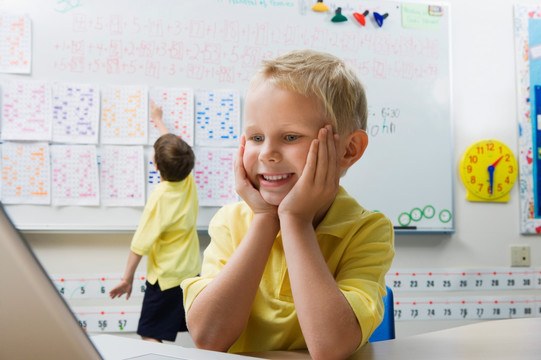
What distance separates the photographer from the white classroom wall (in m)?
2.72

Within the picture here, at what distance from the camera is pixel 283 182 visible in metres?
0.86

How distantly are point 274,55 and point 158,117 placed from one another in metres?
0.68

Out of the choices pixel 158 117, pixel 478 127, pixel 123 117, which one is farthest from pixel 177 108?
pixel 478 127

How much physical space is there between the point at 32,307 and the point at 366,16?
2660mm

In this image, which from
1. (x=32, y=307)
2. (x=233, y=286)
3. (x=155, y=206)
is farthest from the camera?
(x=155, y=206)

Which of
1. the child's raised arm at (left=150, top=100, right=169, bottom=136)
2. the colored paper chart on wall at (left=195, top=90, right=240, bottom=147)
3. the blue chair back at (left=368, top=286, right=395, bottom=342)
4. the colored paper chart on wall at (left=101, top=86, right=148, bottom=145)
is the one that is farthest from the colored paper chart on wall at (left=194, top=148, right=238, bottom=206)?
the blue chair back at (left=368, top=286, right=395, bottom=342)

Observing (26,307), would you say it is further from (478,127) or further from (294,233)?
(478,127)

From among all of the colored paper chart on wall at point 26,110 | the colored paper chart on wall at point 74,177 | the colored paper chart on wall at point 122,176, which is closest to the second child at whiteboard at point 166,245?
the colored paper chart on wall at point 122,176

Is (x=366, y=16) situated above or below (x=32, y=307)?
above

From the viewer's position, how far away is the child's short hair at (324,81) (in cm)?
83

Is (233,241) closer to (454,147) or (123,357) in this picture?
(123,357)

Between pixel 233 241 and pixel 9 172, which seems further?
pixel 9 172

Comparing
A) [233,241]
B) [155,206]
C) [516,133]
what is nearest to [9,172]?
[155,206]

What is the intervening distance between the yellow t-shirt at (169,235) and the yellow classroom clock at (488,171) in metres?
1.51
